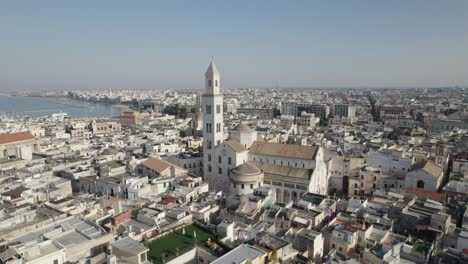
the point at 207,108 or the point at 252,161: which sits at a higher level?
the point at 207,108

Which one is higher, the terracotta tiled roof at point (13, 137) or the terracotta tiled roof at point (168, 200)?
the terracotta tiled roof at point (13, 137)

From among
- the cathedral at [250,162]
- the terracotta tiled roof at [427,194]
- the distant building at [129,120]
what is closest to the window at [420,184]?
the terracotta tiled roof at [427,194]

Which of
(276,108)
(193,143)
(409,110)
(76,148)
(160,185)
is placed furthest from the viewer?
(276,108)

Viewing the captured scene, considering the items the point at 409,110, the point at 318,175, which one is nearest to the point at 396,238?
the point at 318,175

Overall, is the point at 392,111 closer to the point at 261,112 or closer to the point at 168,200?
the point at 261,112

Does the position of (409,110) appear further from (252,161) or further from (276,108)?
(252,161)

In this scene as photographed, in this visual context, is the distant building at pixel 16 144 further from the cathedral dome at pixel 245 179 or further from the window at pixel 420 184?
the window at pixel 420 184
